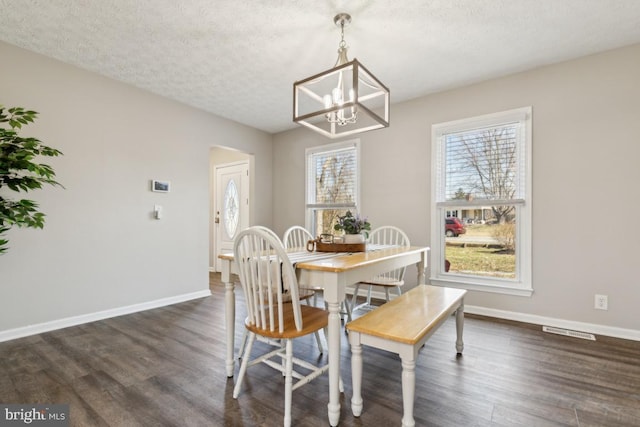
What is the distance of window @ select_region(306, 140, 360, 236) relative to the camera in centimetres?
422

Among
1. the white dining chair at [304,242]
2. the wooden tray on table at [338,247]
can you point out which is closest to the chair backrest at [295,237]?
the white dining chair at [304,242]

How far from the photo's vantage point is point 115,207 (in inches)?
127

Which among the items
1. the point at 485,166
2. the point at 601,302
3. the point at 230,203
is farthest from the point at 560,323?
the point at 230,203

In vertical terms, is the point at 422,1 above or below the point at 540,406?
above

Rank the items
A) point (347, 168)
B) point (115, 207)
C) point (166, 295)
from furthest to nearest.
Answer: point (347, 168)
point (166, 295)
point (115, 207)

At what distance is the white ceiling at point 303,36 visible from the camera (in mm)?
2135

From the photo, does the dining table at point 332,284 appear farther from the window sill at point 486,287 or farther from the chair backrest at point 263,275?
the window sill at point 486,287

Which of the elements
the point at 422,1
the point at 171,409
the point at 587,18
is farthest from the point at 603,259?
the point at 171,409

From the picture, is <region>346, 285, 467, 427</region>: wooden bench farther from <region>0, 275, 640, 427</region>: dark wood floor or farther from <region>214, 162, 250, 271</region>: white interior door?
<region>214, 162, 250, 271</region>: white interior door

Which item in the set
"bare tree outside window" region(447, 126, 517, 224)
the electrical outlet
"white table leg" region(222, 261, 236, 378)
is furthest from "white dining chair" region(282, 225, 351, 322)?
the electrical outlet

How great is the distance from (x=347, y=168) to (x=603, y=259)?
2.82 m

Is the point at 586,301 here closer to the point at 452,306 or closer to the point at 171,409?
the point at 452,306

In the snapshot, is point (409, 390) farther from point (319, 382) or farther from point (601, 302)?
point (601, 302)

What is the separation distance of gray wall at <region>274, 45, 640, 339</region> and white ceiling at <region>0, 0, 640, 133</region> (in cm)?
20
